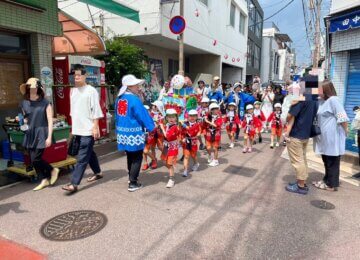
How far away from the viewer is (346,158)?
268 inches

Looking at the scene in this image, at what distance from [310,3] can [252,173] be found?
12.4 metres

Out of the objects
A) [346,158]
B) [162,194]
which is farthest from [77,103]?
[346,158]

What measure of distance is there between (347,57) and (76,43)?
7.75 m

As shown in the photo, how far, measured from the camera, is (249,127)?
777 centimetres

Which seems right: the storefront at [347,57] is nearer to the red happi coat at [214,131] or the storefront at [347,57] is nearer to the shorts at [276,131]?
the shorts at [276,131]

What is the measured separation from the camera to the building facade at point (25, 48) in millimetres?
6336

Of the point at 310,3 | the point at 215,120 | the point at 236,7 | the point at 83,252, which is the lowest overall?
the point at 83,252

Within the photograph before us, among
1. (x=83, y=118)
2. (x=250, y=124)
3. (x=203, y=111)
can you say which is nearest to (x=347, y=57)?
(x=250, y=124)

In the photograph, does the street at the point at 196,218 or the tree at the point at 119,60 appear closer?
the street at the point at 196,218

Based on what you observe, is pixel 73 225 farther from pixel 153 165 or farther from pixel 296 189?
pixel 296 189

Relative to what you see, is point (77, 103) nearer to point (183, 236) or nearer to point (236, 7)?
point (183, 236)

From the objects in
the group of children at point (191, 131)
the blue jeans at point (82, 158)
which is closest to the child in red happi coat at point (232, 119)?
the group of children at point (191, 131)

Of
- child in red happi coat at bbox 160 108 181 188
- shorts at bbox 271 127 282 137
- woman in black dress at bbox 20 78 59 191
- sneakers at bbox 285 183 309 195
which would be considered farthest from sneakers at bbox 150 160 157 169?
shorts at bbox 271 127 282 137

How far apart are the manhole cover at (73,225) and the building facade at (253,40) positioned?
26.9 metres
